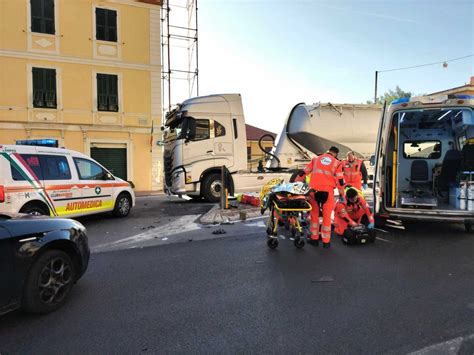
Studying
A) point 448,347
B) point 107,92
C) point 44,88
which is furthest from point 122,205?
point 44,88

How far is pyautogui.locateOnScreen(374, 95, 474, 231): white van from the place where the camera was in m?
6.35

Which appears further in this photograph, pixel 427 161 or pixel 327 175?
pixel 427 161

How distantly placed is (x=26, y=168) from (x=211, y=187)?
19.7 ft

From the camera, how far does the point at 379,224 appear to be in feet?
22.6

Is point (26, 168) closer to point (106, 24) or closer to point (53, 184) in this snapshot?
point (53, 184)

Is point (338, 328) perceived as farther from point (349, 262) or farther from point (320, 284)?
point (349, 262)

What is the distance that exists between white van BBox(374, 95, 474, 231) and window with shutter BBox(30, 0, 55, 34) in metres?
17.8

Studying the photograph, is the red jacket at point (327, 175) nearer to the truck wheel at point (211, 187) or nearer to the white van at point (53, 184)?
the white van at point (53, 184)

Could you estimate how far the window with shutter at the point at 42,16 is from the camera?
1775 cm

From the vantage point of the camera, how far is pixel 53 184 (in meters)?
7.54

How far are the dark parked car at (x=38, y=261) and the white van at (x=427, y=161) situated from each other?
5281 mm

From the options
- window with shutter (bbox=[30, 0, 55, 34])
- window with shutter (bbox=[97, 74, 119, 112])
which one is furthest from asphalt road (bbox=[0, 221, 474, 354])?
window with shutter (bbox=[30, 0, 55, 34])

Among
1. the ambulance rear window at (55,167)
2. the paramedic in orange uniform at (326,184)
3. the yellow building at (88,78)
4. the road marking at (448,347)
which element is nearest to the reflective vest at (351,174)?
the paramedic in orange uniform at (326,184)

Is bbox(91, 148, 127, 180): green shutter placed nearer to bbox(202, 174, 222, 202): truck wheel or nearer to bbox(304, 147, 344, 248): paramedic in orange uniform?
bbox(202, 174, 222, 202): truck wheel
